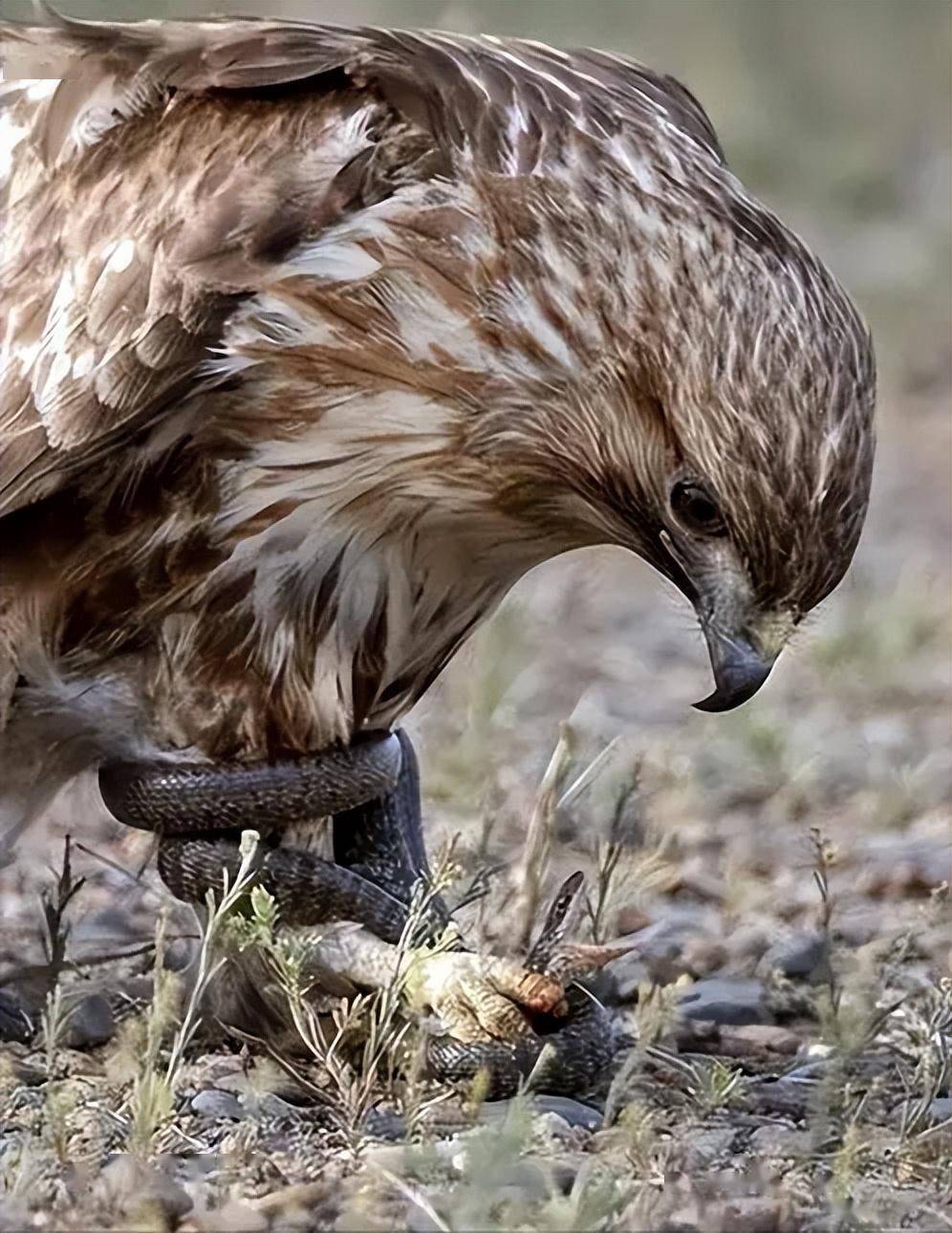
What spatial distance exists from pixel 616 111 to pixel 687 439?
0.66 metres

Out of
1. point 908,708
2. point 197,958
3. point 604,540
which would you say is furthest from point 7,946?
point 908,708

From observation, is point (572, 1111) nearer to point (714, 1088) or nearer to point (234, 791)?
point (714, 1088)

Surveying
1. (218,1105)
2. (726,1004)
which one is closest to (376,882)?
(726,1004)

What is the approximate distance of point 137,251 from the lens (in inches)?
166

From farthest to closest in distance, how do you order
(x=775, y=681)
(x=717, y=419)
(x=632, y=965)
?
1. (x=775, y=681)
2. (x=632, y=965)
3. (x=717, y=419)

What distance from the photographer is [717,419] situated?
3.97 meters

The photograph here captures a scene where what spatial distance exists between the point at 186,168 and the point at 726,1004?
1.78 meters

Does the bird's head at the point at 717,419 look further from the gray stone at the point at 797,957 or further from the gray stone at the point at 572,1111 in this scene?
the gray stone at the point at 797,957

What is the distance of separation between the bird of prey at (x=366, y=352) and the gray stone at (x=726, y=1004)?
0.91 metres

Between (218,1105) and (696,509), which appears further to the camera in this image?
(218,1105)

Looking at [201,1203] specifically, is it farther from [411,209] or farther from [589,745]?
[589,745]

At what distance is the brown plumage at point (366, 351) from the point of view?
13.3 feet

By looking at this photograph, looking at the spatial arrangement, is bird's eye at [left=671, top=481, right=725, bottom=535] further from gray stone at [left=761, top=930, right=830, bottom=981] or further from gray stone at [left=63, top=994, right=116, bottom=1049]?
gray stone at [left=63, top=994, right=116, bottom=1049]

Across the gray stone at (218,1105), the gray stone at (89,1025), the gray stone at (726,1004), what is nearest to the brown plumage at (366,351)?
the gray stone at (89,1025)
